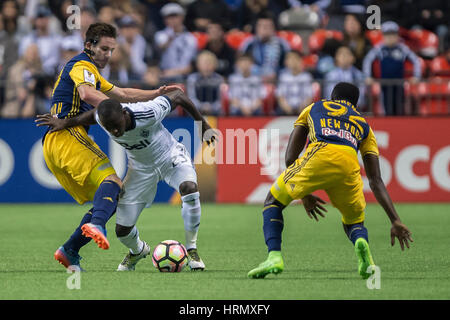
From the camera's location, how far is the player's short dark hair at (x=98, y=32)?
8383mm

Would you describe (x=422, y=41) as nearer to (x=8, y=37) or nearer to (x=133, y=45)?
(x=133, y=45)

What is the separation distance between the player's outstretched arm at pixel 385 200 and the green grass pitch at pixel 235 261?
36cm

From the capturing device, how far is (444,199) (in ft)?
53.2

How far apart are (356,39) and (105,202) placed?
11072 mm

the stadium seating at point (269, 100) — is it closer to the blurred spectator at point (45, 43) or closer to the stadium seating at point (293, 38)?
the stadium seating at point (293, 38)

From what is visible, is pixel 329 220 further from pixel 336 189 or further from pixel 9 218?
pixel 336 189

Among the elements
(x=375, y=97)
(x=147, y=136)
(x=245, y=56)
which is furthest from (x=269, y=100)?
(x=147, y=136)

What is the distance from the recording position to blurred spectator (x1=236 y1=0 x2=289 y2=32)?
19.4m

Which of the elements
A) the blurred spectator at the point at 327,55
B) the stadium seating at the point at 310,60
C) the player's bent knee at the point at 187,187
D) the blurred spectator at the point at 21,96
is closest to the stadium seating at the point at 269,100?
the blurred spectator at the point at 327,55

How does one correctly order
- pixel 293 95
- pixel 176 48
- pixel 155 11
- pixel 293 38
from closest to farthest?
pixel 293 95, pixel 176 48, pixel 293 38, pixel 155 11

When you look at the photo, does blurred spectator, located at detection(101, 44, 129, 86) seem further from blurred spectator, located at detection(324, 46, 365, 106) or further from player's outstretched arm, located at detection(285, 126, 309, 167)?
player's outstretched arm, located at detection(285, 126, 309, 167)

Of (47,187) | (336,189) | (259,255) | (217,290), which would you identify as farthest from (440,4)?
(217,290)

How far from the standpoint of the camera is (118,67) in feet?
58.0

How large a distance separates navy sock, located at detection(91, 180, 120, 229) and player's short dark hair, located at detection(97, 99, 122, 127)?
2.02 ft
